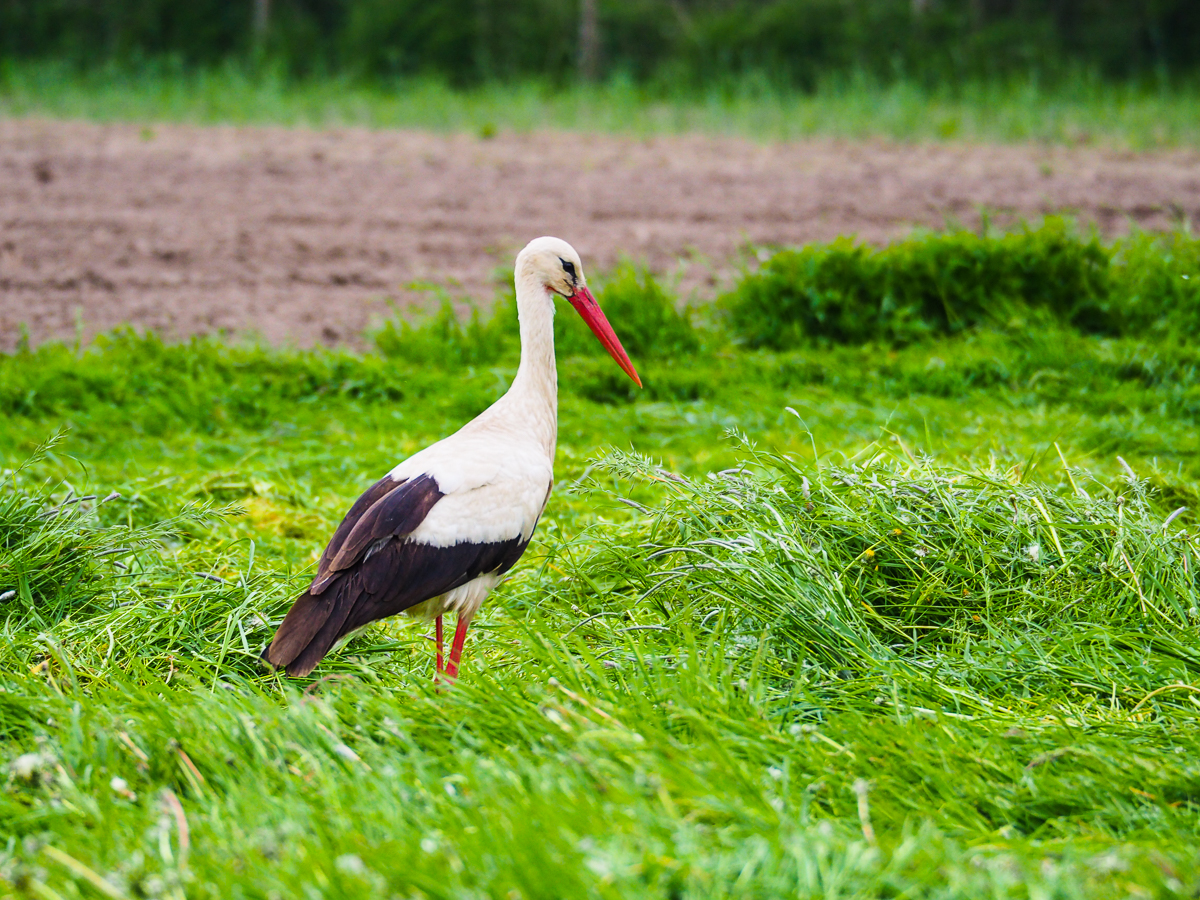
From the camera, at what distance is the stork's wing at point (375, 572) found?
298 centimetres

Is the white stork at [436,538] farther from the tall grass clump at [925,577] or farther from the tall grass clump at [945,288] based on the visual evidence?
the tall grass clump at [945,288]

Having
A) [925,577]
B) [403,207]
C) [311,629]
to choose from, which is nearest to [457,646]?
[311,629]

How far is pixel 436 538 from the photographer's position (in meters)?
3.18

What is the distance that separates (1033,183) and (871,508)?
734 cm

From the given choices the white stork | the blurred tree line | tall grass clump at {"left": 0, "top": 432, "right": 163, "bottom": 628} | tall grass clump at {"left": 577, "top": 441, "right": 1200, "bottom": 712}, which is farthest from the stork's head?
the blurred tree line

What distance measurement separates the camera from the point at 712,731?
8.18 ft

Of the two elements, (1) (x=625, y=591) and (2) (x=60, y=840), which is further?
(1) (x=625, y=591)

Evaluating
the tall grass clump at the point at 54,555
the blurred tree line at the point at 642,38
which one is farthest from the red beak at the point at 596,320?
the blurred tree line at the point at 642,38

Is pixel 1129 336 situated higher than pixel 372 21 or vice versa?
pixel 372 21

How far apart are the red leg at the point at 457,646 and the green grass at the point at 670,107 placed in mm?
10099

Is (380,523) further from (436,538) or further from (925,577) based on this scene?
(925,577)

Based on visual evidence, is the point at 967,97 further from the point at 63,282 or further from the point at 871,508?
the point at 871,508

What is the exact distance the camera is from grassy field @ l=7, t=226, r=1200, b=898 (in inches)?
83.2

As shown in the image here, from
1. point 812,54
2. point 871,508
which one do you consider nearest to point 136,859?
point 871,508
